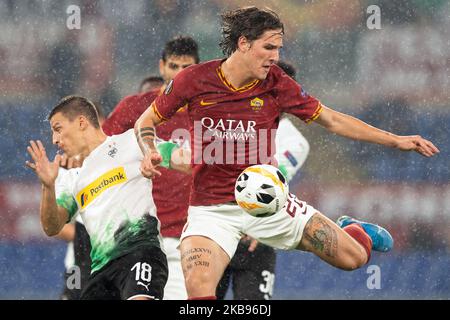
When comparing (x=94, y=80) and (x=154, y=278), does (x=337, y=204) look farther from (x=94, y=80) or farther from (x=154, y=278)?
(x=154, y=278)

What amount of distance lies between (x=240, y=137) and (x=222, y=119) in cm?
17

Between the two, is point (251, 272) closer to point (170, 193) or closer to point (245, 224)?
point (170, 193)

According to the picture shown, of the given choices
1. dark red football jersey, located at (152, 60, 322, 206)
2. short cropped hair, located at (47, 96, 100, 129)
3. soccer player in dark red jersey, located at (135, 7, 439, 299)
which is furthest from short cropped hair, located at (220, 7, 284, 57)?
short cropped hair, located at (47, 96, 100, 129)

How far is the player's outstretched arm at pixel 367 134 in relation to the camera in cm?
718

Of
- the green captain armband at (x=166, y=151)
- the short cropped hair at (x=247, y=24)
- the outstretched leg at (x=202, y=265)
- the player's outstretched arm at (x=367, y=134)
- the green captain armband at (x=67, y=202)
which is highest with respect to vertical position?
the short cropped hair at (x=247, y=24)

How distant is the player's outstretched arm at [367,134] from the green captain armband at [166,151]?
1.03m

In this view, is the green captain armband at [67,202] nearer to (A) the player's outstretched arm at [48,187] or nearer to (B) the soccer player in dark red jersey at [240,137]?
(A) the player's outstretched arm at [48,187]

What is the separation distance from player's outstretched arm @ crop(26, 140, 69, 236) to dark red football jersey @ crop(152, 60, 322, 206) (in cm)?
82

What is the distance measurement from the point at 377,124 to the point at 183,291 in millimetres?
4337

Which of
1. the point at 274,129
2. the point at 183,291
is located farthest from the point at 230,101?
the point at 183,291

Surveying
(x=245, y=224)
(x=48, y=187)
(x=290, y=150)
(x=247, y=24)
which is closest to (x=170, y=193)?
(x=290, y=150)

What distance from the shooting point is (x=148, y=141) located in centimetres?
707

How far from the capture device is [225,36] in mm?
7480

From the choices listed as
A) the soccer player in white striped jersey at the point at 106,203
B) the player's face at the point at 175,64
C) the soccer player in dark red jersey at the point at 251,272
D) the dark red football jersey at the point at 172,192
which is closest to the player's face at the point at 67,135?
the soccer player in white striped jersey at the point at 106,203
